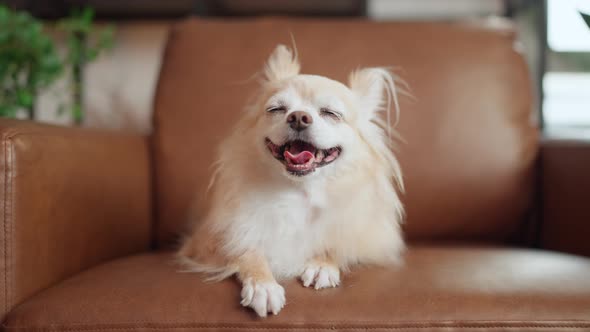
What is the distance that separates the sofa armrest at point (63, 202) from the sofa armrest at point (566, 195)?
1214 mm

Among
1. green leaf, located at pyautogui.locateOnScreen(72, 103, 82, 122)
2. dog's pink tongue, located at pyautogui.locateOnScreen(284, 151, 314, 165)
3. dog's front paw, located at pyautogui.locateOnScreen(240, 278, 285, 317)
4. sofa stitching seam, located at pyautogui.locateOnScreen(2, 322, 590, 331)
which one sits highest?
green leaf, located at pyautogui.locateOnScreen(72, 103, 82, 122)

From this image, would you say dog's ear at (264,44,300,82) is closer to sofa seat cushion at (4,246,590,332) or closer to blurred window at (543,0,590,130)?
sofa seat cushion at (4,246,590,332)

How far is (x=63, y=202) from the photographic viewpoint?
105 cm

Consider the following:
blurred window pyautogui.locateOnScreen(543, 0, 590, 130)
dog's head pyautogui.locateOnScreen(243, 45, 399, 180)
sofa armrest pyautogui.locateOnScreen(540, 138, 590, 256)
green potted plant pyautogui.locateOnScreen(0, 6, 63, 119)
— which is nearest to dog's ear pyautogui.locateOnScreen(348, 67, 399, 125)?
dog's head pyautogui.locateOnScreen(243, 45, 399, 180)

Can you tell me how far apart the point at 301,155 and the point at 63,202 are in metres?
0.57

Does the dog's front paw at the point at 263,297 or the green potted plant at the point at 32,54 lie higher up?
the green potted plant at the point at 32,54

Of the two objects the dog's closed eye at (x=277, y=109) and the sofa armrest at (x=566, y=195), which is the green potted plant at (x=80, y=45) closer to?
the dog's closed eye at (x=277, y=109)

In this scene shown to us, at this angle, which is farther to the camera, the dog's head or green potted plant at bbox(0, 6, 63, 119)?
green potted plant at bbox(0, 6, 63, 119)

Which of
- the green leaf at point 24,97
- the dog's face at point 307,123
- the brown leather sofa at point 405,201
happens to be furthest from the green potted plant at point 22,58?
the dog's face at point 307,123

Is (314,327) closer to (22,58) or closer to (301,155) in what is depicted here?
(301,155)

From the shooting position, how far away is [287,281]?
96 cm

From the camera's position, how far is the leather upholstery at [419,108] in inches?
53.0

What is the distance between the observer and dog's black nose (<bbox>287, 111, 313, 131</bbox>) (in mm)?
893

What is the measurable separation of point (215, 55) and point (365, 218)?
0.74 metres
